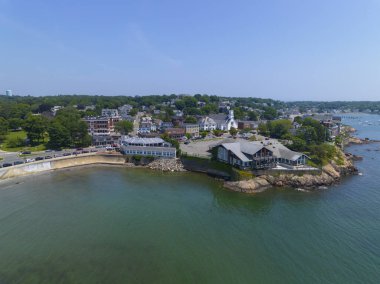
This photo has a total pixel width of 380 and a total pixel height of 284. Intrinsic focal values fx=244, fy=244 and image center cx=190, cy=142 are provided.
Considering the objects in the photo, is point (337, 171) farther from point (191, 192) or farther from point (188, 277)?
point (188, 277)

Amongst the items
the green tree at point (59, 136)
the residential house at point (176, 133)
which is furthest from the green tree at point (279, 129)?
the green tree at point (59, 136)

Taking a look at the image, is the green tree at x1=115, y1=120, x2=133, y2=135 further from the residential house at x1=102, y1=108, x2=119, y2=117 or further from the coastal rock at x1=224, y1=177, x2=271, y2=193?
the coastal rock at x1=224, y1=177, x2=271, y2=193

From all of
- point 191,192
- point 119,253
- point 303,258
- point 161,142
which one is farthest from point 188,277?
point 161,142

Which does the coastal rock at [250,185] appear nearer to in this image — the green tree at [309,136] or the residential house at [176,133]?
the green tree at [309,136]

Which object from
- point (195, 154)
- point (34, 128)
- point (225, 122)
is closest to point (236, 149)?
point (195, 154)

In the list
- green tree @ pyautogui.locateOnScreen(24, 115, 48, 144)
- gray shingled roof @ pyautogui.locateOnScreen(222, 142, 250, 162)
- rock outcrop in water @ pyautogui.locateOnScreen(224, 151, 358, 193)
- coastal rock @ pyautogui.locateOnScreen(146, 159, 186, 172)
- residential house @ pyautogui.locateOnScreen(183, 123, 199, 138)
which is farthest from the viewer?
residential house @ pyautogui.locateOnScreen(183, 123, 199, 138)

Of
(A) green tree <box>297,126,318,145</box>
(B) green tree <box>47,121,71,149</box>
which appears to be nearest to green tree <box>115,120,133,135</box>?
(B) green tree <box>47,121,71,149</box>
